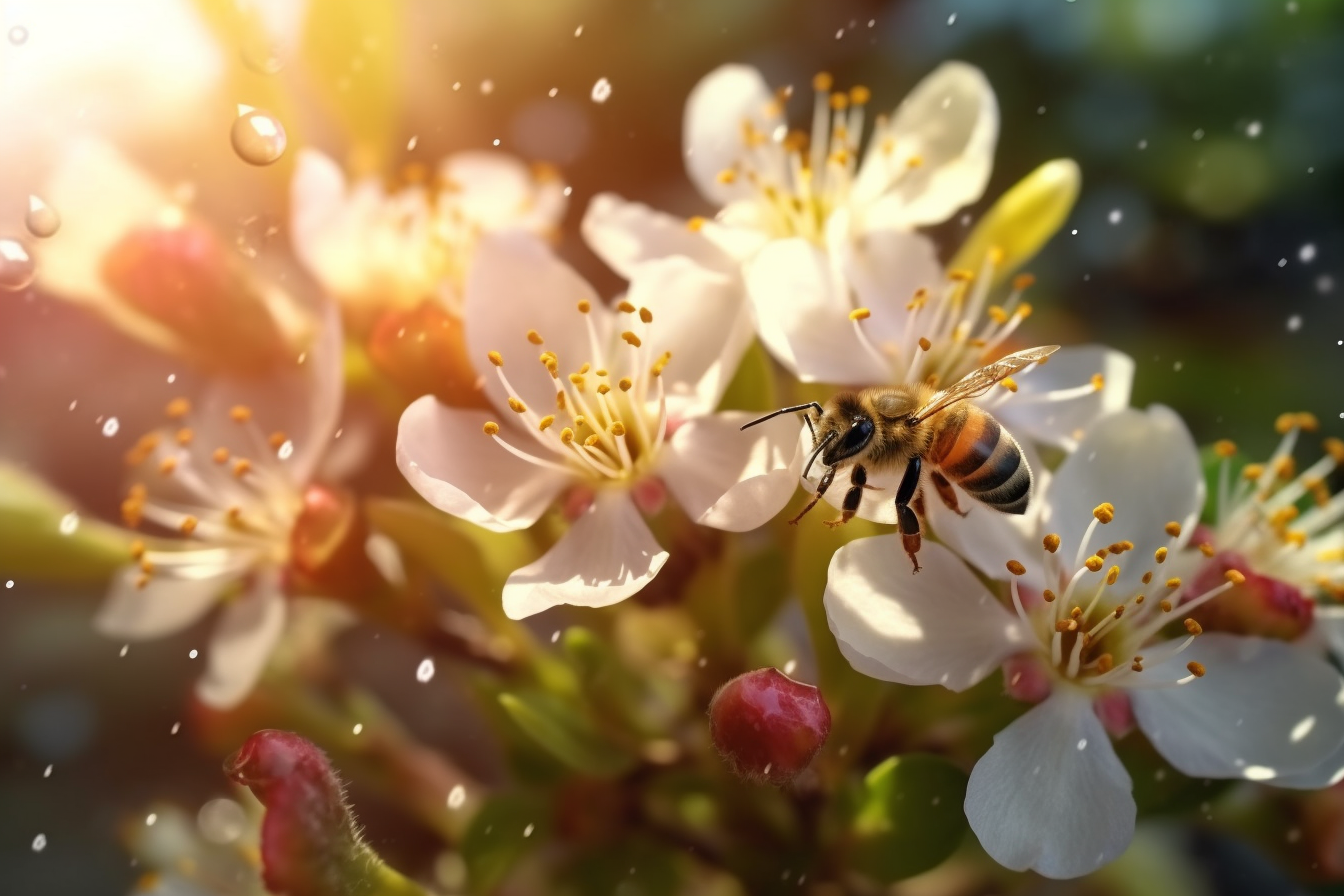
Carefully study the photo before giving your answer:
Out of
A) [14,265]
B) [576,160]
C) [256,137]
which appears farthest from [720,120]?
[14,265]

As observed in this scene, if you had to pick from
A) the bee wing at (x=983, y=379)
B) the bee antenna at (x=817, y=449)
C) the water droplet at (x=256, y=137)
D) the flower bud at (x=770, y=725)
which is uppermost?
the water droplet at (x=256, y=137)

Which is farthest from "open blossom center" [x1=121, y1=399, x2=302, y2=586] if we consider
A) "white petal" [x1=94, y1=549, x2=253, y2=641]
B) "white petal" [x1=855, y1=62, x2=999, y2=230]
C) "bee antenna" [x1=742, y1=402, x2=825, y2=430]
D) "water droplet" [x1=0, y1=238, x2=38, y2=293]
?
"white petal" [x1=855, y1=62, x2=999, y2=230]

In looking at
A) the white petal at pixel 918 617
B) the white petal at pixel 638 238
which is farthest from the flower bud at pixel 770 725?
the white petal at pixel 638 238

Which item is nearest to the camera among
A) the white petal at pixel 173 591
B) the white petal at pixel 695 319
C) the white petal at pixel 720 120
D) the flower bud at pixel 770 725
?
the flower bud at pixel 770 725

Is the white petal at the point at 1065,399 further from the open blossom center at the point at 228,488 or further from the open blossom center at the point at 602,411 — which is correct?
the open blossom center at the point at 228,488

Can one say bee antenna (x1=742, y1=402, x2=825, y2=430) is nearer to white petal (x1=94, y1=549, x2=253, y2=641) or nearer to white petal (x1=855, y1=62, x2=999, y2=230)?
white petal (x1=855, y1=62, x2=999, y2=230)

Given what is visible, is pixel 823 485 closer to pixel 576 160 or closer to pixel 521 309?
pixel 521 309

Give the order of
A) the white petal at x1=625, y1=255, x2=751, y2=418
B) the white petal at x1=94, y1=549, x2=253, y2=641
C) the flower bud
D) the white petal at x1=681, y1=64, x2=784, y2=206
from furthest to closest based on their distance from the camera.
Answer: the white petal at x1=681, y1=64, x2=784, y2=206
the white petal at x1=94, y1=549, x2=253, y2=641
the white petal at x1=625, y1=255, x2=751, y2=418
the flower bud

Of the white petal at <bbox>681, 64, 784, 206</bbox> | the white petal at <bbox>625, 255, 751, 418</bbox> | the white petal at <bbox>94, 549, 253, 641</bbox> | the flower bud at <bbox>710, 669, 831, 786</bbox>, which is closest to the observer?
the flower bud at <bbox>710, 669, 831, 786</bbox>
